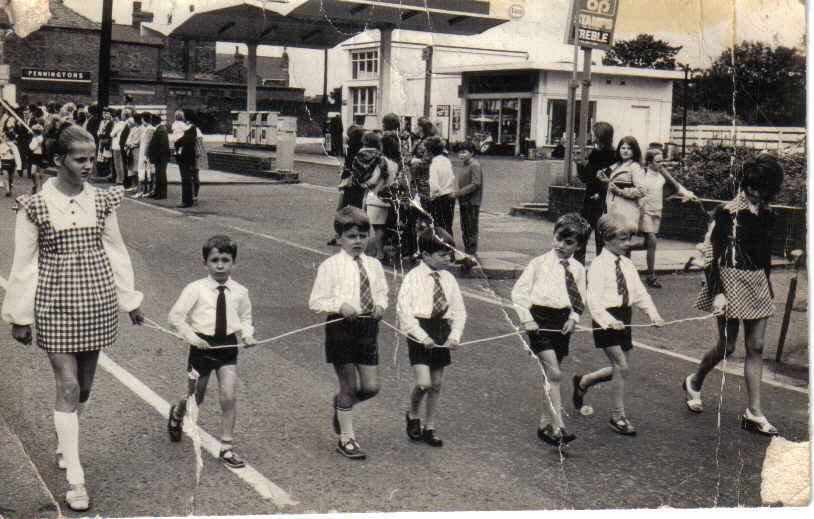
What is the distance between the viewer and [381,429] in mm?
4684

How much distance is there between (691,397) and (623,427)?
746mm

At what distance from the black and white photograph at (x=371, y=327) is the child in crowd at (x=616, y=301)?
13 millimetres

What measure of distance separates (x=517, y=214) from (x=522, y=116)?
2044 cm

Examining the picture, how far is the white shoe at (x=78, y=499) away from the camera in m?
3.62

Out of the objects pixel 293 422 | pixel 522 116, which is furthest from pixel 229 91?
pixel 293 422

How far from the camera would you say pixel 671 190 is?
9383mm

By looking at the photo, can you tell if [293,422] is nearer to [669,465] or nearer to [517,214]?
[669,465]

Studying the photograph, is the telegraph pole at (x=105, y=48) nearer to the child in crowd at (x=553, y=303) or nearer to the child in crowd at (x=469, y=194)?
the child in crowd at (x=553, y=303)

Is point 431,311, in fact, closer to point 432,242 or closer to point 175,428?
point 432,242

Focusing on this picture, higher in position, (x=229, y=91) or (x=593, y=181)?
(x=229, y=91)

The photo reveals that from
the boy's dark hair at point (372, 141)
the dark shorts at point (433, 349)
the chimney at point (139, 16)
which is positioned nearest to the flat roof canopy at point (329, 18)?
the chimney at point (139, 16)

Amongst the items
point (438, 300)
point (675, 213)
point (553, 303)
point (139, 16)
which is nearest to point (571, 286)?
point (553, 303)

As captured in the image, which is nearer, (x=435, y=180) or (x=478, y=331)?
(x=478, y=331)

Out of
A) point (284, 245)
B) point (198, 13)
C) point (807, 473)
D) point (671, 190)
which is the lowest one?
point (807, 473)
